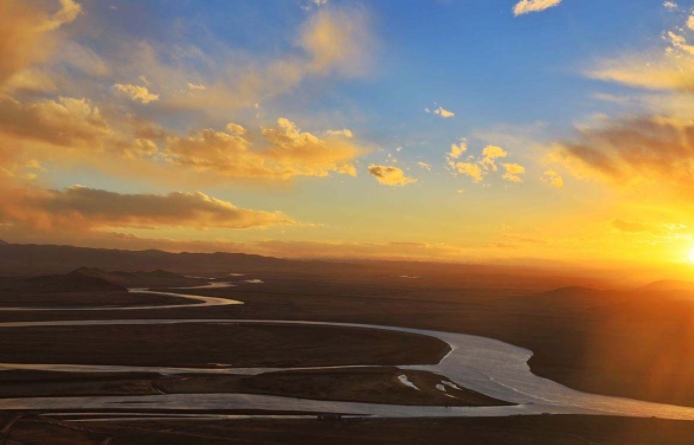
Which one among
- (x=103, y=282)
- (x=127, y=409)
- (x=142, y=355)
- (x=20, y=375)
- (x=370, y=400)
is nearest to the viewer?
(x=127, y=409)

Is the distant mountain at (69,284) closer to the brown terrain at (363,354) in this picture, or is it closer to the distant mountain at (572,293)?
the brown terrain at (363,354)

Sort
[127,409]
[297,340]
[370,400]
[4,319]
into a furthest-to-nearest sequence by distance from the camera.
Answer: [4,319], [297,340], [370,400], [127,409]

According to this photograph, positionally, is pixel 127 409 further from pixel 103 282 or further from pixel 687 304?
pixel 687 304

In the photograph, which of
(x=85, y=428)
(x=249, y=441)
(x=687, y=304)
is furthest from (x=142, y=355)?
(x=687, y=304)

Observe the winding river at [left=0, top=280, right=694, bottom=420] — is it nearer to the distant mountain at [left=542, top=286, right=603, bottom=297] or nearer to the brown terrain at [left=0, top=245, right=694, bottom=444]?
the brown terrain at [left=0, top=245, right=694, bottom=444]

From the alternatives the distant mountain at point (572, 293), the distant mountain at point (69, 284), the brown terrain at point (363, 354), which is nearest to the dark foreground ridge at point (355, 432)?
the brown terrain at point (363, 354)

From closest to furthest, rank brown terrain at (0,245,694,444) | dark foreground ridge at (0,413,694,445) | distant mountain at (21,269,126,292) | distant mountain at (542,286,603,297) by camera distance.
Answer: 1. dark foreground ridge at (0,413,694,445)
2. brown terrain at (0,245,694,444)
3. distant mountain at (21,269,126,292)
4. distant mountain at (542,286,603,297)

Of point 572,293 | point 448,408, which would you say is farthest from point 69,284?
point 572,293

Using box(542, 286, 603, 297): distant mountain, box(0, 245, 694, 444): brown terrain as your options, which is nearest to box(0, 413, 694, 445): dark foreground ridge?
box(0, 245, 694, 444): brown terrain

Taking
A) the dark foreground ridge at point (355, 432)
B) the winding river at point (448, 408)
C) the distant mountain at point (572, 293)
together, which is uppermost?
the distant mountain at point (572, 293)

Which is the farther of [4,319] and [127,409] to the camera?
[4,319]

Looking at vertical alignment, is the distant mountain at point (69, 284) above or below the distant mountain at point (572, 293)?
below
